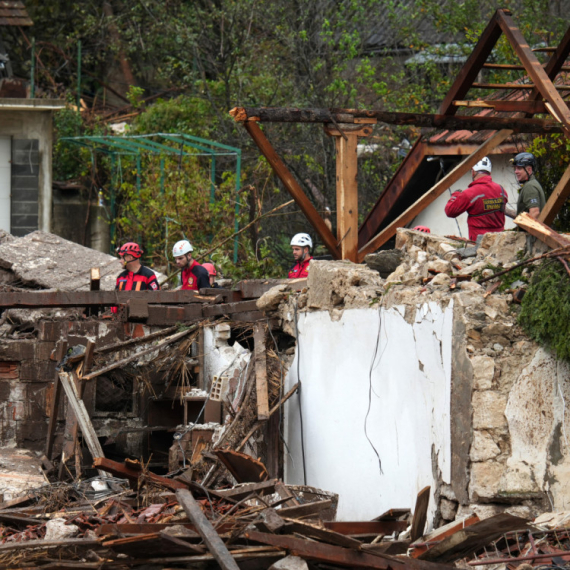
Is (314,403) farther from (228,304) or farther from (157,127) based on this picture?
(157,127)

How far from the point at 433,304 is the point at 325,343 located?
2.24 meters

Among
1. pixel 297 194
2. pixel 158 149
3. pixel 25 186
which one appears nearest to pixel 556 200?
pixel 297 194

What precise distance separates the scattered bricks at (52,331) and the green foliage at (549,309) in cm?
640

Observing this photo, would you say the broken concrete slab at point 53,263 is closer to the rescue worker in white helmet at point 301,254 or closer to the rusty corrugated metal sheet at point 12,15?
the rescue worker in white helmet at point 301,254

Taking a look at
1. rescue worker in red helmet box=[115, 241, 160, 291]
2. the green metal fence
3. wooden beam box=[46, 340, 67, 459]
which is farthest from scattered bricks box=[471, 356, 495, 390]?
the green metal fence

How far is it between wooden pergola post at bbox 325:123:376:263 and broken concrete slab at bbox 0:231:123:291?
615 centimetres

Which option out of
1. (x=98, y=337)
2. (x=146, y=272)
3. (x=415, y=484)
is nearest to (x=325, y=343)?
(x=415, y=484)

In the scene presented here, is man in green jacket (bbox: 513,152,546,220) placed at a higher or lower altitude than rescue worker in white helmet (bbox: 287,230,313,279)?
higher

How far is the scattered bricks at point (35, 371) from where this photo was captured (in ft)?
35.0

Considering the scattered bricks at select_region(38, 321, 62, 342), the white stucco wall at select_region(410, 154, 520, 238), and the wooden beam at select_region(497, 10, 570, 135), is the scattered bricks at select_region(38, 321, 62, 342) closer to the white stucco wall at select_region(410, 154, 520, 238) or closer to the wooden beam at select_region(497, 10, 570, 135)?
the white stucco wall at select_region(410, 154, 520, 238)

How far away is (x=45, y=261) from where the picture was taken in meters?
14.3

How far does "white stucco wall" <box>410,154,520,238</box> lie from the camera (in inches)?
509

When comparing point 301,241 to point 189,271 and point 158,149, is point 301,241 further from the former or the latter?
point 158,149

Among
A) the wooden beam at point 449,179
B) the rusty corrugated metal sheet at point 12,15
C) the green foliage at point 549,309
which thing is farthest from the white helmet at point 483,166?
the rusty corrugated metal sheet at point 12,15
